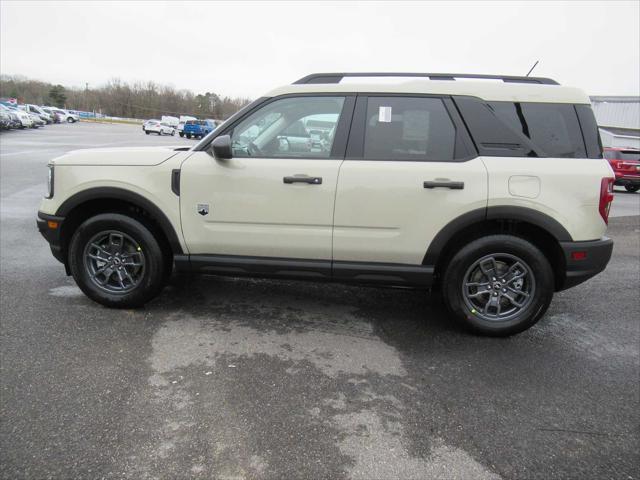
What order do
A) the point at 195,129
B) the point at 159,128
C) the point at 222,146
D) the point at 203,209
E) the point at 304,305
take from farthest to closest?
the point at 159,128
the point at 195,129
the point at 304,305
the point at 203,209
the point at 222,146

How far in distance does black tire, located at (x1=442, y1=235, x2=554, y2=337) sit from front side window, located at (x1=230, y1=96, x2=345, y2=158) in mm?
1483

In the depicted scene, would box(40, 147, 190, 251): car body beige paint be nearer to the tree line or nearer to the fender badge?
the fender badge

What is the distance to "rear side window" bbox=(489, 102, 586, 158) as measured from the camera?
3729 millimetres

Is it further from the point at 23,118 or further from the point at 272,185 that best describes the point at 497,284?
the point at 23,118

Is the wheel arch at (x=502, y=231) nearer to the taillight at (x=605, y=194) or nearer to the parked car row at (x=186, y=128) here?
the taillight at (x=605, y=194)

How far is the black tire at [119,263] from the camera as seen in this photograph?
415 cm

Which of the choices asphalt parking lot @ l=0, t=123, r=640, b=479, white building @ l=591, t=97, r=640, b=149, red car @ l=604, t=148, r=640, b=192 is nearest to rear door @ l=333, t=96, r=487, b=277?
asphalt parking lot @ l=0, t=123, r=640, b=479

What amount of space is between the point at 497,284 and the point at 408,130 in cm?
142

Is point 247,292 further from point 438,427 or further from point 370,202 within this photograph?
point 438,427

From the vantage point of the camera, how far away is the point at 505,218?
12.3 ft

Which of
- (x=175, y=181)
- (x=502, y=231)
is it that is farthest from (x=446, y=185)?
(x=175, y=181)

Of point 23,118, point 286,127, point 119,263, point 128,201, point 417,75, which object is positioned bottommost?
point 119,263

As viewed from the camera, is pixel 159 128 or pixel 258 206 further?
pixel 159 128

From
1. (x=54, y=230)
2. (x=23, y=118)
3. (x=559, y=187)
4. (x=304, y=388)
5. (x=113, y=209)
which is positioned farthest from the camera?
(x=23, y=118)
